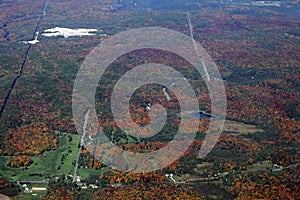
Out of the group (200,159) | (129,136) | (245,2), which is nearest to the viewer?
(200,159)

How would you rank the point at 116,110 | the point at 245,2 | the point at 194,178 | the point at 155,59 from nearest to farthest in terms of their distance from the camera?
the point at 194,178
the point at 116,110
the point at 155,59
the point at 245,2

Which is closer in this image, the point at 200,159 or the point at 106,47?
the point at 200,159

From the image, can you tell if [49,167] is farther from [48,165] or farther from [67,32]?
[67,32]

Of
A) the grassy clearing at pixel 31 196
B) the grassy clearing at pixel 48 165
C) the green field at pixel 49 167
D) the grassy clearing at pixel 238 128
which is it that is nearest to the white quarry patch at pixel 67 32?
the grassy clearing at pixel 238 128

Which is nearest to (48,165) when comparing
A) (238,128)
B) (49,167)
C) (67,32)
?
(49,167)

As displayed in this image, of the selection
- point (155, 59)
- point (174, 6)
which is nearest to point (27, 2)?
point (174, 6)

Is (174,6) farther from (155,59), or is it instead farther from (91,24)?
(155,59)

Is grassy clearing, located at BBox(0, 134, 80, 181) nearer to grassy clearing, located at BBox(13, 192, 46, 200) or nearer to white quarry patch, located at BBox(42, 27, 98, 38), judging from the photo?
grassy clearing, located at BBox(13, 192, 46, 200)
